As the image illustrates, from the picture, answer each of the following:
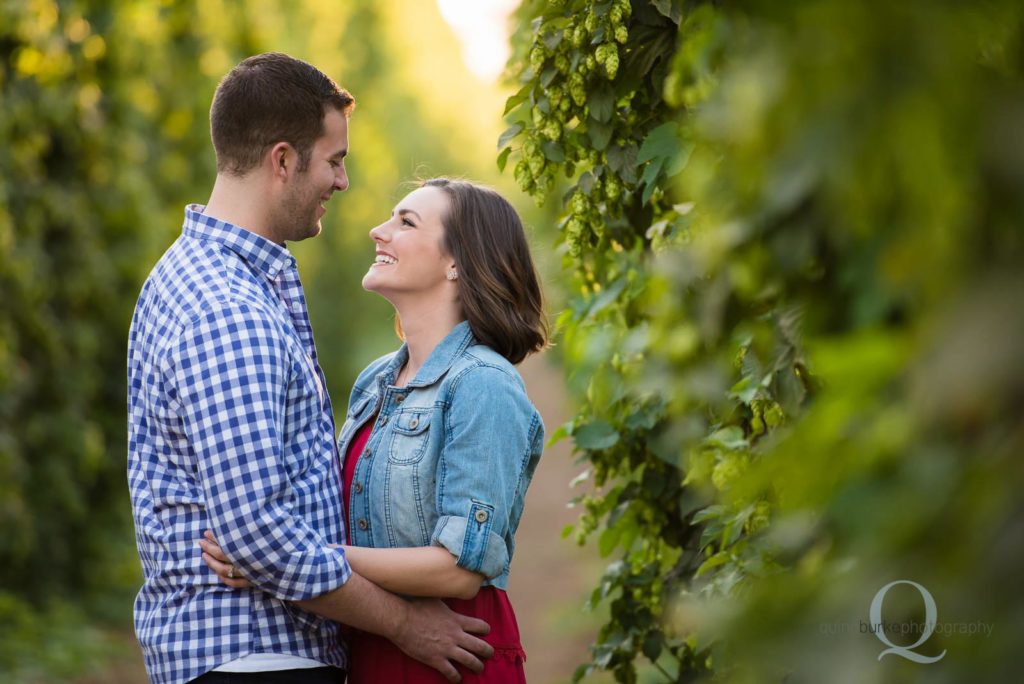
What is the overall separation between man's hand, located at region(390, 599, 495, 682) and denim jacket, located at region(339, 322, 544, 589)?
0.14 m

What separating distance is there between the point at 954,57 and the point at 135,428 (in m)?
2.19

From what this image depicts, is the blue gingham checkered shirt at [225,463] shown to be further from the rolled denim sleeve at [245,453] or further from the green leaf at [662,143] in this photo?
the green leaf at [662,143]

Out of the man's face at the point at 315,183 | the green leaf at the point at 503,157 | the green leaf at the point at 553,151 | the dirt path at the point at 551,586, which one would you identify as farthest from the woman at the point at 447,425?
the dirt path at the point at 551,586

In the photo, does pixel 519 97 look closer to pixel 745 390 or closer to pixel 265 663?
pixel 745 390

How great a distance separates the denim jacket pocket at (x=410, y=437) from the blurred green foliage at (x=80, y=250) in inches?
138

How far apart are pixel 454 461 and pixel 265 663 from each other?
25.2 inches

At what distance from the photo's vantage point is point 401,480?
8.78 ft

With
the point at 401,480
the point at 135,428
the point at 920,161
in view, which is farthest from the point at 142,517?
the point at 920,161

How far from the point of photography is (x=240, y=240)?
264 centimetres

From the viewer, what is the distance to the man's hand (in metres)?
2.59

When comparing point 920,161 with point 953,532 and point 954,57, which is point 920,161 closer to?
point 954,57

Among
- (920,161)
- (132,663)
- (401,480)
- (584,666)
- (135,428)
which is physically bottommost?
(132,663)

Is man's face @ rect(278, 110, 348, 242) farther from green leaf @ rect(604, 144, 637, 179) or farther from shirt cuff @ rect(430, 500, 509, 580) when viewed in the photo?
shirt cuff @ rect(430, 500, 509, 580)

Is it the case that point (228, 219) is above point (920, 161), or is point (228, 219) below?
below
